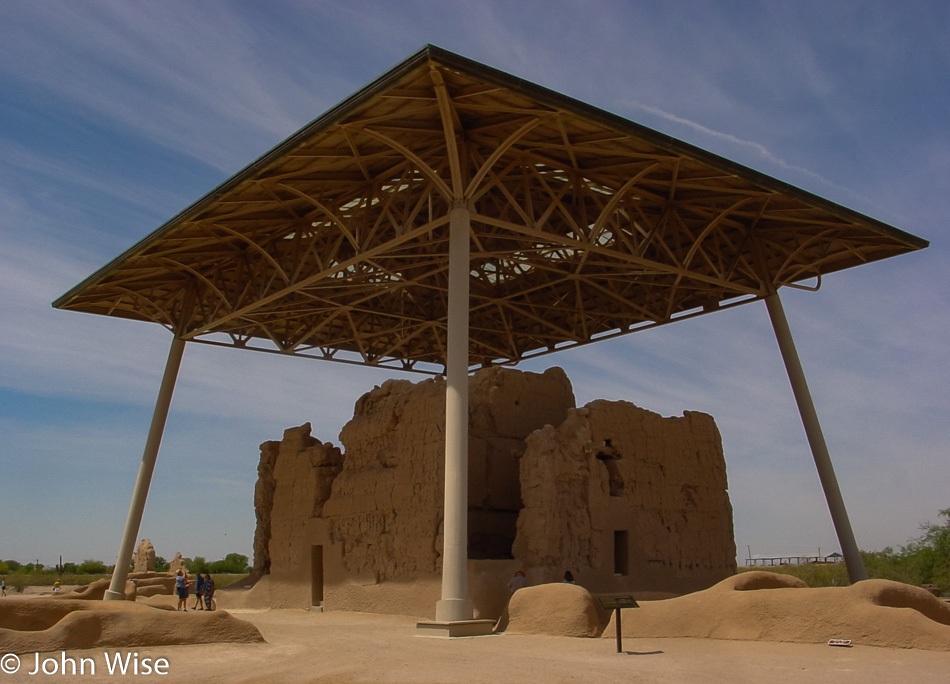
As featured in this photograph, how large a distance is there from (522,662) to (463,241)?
26.2 ft

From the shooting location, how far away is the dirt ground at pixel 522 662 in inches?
382

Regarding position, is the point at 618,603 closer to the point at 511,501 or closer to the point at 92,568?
the point at 511,501

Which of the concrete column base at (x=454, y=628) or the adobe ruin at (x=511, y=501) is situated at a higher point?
the adobe ruin at (x=511, y=501)

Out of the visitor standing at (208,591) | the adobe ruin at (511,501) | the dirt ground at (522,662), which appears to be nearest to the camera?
the dirt ground at (522,662)

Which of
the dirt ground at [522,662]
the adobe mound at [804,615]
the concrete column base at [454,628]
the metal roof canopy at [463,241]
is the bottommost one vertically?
the dirt ground at [522,662]

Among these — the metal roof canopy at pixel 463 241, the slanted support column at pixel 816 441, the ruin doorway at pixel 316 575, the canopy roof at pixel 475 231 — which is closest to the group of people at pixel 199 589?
the metal roof canopy at pixel 463 241

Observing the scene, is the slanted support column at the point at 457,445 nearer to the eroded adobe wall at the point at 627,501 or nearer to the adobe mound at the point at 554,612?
the adobe mound at the point at 554,612

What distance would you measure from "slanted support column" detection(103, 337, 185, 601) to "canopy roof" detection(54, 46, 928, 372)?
0.95 metres

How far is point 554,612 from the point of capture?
49.0 ft

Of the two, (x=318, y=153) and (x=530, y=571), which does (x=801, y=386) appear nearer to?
(x=530, y=571)

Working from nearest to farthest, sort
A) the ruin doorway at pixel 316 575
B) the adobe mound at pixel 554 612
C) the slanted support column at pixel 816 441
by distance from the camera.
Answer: the adobe mound at pixel 554 612 → the slanted support column at pixel 816 441 → the ruin doorway at pixel 316 575

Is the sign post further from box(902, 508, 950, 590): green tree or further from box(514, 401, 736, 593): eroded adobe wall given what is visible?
box(902, 508, 950, 590): green tree

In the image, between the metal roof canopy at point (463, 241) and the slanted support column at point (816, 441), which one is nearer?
the metal roof canopy at point (463, 241)

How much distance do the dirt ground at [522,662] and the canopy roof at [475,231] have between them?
815 centimetres
